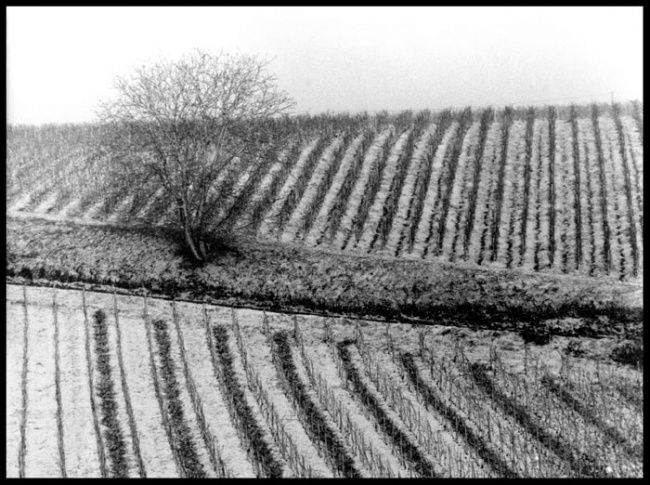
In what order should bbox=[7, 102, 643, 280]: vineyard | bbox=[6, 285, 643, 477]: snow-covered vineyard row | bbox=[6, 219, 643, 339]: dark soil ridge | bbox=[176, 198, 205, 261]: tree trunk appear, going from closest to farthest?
1. bbox=[6, 285, 643, 477]: snow-covered vineyard row
2. bbox=[6, 219, 643, 339]: dark soil ridge
3. bbox=[176, 198, 205, 261]: tree trunk
4. bbox=[7, 102, 643, 280]: vineyard

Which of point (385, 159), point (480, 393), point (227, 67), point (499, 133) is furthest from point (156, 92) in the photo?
point (499, 133)

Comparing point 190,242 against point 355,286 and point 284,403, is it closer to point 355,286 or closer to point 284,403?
point 355,286

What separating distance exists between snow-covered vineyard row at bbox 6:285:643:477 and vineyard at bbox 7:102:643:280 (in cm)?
387

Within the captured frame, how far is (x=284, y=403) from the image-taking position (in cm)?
1143

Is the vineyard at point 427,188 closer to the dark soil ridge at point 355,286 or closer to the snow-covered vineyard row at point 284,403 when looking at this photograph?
the dark soil ridge at point 355,286

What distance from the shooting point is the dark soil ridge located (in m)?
14.1

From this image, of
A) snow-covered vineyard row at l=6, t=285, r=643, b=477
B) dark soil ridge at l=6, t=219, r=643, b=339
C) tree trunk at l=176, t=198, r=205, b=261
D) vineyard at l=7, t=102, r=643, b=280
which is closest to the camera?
snow-covered vineyard row at l=6, t=285, r=643, b=477

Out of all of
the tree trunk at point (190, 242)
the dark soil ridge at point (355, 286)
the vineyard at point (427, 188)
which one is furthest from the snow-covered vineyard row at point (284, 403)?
the vineyard at point (427, 188)

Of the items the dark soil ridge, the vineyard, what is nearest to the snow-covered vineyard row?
the dark soil ridge

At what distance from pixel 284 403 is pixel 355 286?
4.57 m

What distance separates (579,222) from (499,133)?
6.19 m

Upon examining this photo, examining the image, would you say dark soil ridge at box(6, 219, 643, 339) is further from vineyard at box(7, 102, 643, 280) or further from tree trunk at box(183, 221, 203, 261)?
vineyard at box(7, 102, 643, 280)

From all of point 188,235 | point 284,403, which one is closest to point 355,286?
point 188,235

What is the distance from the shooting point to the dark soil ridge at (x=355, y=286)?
46.3 feet
